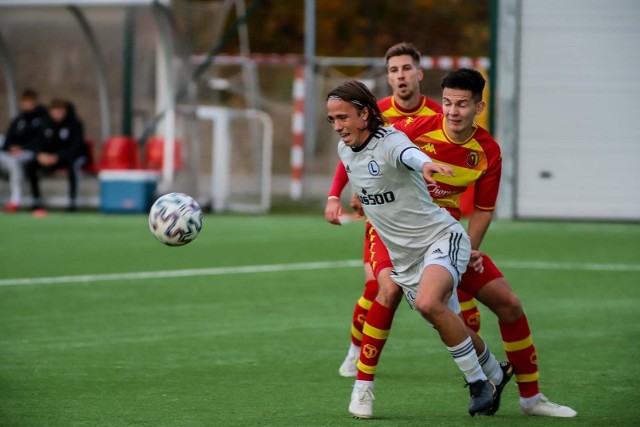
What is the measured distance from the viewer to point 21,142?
21.0 meters

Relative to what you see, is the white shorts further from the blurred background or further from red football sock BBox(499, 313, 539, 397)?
the blurred background

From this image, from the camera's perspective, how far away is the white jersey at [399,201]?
20.3 feet

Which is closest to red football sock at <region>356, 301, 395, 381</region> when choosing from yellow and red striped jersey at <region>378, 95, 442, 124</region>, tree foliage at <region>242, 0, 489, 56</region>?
yellow and red striped jersey at <region>378, 95, 442, 124</region>

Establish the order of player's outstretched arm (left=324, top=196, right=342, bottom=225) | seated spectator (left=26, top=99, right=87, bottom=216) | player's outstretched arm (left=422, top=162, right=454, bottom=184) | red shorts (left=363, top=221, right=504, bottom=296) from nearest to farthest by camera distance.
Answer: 1. player's outstretched arm (left=422, top=162, right=454, bottom=184)
2. red shorts (left=363, top=221, right=504, bottom=296)
3. player's outstretched arm (left=324, top=196, right=342, bottom=225)
4. seated spectator (left=26, top=99, right=87, bottom=216)

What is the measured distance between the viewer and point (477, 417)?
20.7 ft

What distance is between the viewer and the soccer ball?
7.24m

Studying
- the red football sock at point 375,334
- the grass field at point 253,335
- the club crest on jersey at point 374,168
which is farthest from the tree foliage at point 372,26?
the club crest on jersey at point 374,168

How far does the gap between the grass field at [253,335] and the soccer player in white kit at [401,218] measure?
350mm

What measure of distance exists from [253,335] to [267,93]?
1778 centimetres

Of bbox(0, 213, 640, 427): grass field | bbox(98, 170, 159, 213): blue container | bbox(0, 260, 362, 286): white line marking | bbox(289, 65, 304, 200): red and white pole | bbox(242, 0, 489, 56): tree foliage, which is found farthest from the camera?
bbox(242, 0, 489, 56): tree foliage

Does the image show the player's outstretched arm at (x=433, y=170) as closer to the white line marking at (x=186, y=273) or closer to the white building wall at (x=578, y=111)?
the white line marking at (x=186, y=273)

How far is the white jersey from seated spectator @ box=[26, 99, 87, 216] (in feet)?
49.7

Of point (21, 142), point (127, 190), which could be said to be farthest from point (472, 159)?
point (21, 142)

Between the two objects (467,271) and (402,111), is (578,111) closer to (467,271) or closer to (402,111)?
(402,111)
